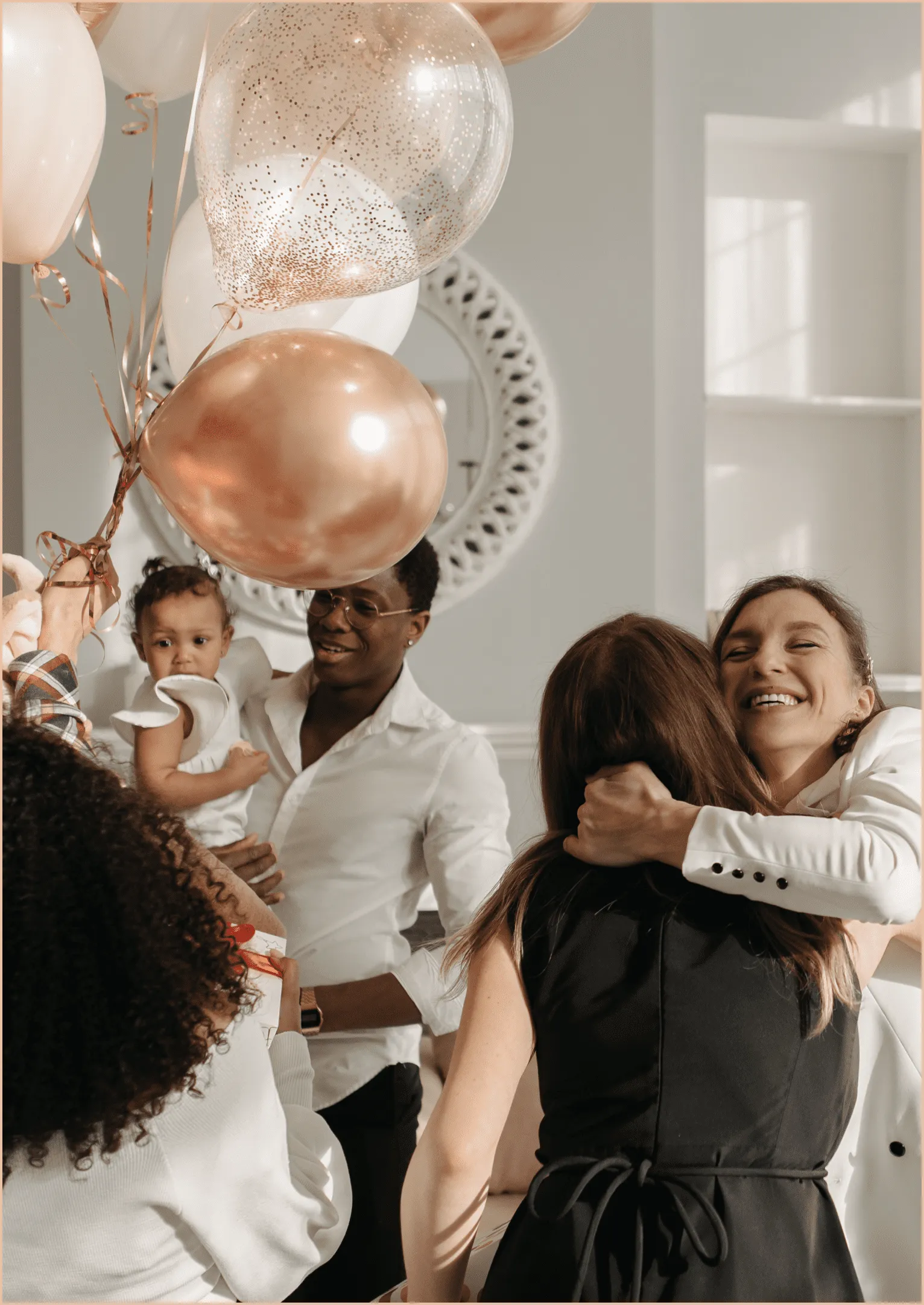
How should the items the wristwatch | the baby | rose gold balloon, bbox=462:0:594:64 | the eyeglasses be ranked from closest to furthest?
1. rose gold balloon, bbox=462:0:594:64
2. the wristwatch
3. the eyeglasses
4. the baby

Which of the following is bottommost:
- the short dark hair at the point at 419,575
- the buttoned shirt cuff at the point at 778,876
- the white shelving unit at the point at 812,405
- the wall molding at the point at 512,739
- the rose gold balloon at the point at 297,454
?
the wall molding at the point at 512,739

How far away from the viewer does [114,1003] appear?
80cm

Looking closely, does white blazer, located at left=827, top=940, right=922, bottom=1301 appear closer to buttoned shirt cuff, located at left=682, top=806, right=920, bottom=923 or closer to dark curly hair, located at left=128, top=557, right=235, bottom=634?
buttoned shirt cuff, located at left=682, top=806, right=920, bottom=923

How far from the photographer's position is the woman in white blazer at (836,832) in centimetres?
93

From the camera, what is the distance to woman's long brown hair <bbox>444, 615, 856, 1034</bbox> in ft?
3.23

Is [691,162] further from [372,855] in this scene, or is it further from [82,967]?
[82,967]

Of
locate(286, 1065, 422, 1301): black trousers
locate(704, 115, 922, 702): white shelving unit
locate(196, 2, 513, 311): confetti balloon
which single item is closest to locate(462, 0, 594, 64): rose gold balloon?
locate(196, 2, 513, 311): confetti balloon

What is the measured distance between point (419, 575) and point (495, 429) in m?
0.91

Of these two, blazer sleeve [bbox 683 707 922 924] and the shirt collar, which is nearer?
blazer sleeve [bbox 683 707 922 924]

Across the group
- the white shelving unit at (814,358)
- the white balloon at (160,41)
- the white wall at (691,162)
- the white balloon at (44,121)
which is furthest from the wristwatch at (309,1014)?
the white shelving unit at (814,358)

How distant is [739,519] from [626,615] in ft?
5.99

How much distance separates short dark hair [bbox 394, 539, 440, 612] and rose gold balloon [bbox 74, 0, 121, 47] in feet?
2.28

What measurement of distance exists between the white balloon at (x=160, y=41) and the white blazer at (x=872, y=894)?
884mm

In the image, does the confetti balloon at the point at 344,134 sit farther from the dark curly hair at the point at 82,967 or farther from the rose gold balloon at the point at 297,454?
the dark curly hair at the point at 82,967
